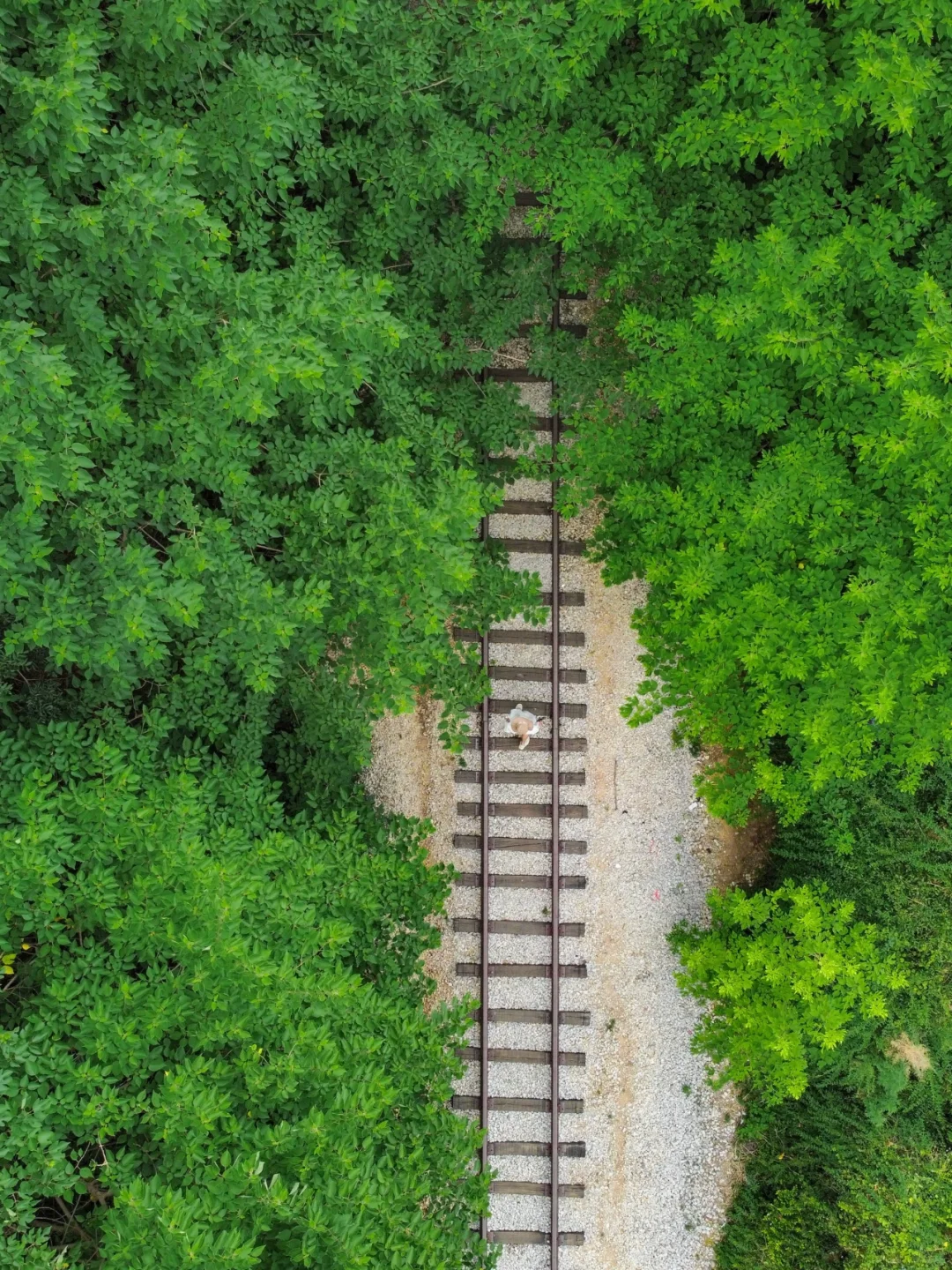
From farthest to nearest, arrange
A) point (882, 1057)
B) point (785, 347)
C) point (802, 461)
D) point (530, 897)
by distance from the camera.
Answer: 1. point (530, 897)
2. point (882, 1057)
3. point (802, 461)
4. point (785, 347)

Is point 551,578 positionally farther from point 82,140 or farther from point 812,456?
point 82,140

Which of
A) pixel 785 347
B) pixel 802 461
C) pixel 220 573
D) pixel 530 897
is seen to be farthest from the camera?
pixel 530 897

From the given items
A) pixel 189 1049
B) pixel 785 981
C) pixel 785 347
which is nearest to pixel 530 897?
pixel 785 981

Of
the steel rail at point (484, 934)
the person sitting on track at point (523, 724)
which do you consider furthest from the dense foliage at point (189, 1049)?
the person sitting on track at point (523, 724)

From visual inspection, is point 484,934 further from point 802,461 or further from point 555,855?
point 802,461

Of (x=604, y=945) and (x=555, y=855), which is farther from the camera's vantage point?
(x=604, y=945)

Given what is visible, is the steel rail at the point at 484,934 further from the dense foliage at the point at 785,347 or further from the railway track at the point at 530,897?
the dense foliage at the point at 785,347

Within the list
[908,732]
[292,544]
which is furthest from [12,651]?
[908,732]

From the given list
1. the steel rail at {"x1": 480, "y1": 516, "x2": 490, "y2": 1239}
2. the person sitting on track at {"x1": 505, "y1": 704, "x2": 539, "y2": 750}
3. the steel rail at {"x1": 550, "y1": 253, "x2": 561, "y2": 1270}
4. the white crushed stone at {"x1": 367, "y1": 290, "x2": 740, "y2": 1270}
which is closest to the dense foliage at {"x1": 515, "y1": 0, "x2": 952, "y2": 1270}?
the white crushed stone at {"x1": 367, "y1": 290, "x2": 740, "y2": 1270}

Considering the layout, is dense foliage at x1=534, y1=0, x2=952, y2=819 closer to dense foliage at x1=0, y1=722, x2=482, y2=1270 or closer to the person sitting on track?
the person sitting on track

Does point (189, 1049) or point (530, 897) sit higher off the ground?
point (530, 897)
